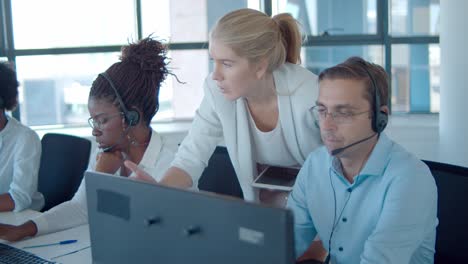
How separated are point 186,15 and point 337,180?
9.80ft

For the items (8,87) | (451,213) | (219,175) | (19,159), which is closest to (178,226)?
(451,213)

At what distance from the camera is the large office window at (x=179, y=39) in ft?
13.4

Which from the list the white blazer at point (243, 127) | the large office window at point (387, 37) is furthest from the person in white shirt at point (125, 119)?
the large office window at point (387, 37)

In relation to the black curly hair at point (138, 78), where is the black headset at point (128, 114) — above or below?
below

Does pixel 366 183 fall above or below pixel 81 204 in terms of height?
above

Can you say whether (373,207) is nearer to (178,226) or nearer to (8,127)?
(178,226)

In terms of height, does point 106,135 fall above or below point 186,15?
below

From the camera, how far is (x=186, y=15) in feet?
14.0

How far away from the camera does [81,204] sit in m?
1.98

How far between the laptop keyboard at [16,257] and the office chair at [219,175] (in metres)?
0.62

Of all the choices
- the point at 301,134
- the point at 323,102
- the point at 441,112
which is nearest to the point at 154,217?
the point at 323,102

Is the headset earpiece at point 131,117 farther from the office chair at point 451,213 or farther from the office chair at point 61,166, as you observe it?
the office chair at point 451,213

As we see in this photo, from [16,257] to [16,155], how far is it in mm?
891

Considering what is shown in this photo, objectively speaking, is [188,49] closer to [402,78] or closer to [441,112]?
[402,78]
